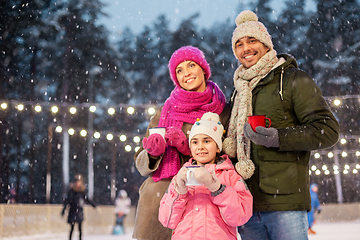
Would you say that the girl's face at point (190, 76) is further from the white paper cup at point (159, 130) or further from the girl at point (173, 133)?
the white paper cup at point (159, 130)

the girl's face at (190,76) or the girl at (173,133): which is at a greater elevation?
the girl's face at (190,76)

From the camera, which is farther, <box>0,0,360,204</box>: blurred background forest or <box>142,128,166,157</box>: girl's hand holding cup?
<box>0,0,360,204</box>: blurred background forest

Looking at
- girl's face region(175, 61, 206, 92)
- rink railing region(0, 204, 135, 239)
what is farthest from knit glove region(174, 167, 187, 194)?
rink railing region(0, 204, 135, 239)

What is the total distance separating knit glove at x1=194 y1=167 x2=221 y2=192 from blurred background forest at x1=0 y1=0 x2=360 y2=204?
18208mm

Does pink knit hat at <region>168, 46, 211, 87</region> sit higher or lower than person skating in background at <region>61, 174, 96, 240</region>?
higher

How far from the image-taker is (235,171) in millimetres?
2695

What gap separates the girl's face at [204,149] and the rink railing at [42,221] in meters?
8.37

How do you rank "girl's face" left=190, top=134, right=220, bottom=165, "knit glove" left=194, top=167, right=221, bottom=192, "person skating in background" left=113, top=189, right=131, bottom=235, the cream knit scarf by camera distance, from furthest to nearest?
"person skating in background" left=113, top=189, right=131, bottom=235 < "girl's face" left=190, top=134, right=220, bottom=165 < the cream knit scarf < "knit glove" left=194, top=167, right=221, bottom=192

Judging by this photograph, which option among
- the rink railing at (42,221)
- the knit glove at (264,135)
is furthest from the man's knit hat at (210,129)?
the rink railing at (42,221)

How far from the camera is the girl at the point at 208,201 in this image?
2.46m

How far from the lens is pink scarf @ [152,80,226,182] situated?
124 inches

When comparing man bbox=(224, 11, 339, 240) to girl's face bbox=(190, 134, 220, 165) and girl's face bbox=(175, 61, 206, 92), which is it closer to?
girl's face bbox=(190, 134, 220, 165)

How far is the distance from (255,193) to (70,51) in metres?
23.8

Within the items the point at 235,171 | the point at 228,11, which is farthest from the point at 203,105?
the point at 228,11
